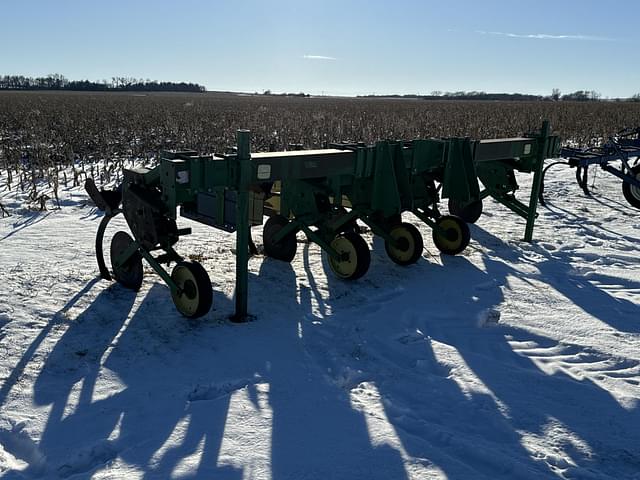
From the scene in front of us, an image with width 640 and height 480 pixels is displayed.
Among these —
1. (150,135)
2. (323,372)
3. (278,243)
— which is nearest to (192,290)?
(323,372)

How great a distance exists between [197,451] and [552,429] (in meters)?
1.98

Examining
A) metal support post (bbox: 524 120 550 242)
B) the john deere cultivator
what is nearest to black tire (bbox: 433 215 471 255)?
the john deere cultivator

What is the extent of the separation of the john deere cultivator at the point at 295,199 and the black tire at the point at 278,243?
0.01 metres

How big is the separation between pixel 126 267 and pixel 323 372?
2259 millimetres

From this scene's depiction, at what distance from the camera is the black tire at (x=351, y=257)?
5.20m

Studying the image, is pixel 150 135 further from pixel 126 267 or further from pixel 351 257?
pixel 351 257

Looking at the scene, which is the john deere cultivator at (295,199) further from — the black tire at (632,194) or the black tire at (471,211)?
the black tire at (632,194)

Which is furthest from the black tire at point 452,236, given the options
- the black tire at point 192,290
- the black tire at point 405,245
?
the black tire at point 192,290

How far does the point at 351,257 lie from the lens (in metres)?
5.26

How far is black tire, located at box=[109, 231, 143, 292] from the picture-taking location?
188 inches

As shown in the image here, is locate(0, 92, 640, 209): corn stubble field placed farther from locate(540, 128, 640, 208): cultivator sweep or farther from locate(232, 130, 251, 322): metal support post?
locate(540, 128, 640, 208): cultivator sweep

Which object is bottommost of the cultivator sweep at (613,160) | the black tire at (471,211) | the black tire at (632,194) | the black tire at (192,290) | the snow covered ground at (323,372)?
the snow covered ground at (323,372)

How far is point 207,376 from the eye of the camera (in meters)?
3.48

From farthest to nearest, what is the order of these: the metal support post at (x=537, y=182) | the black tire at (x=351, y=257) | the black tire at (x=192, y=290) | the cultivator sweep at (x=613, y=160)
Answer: the cultivator sweep at (x=613, y=160) → the metal support post at (x=537, y=182) → the black tire at (x=351, y=257) → the black tire at (x=192, y=290)
